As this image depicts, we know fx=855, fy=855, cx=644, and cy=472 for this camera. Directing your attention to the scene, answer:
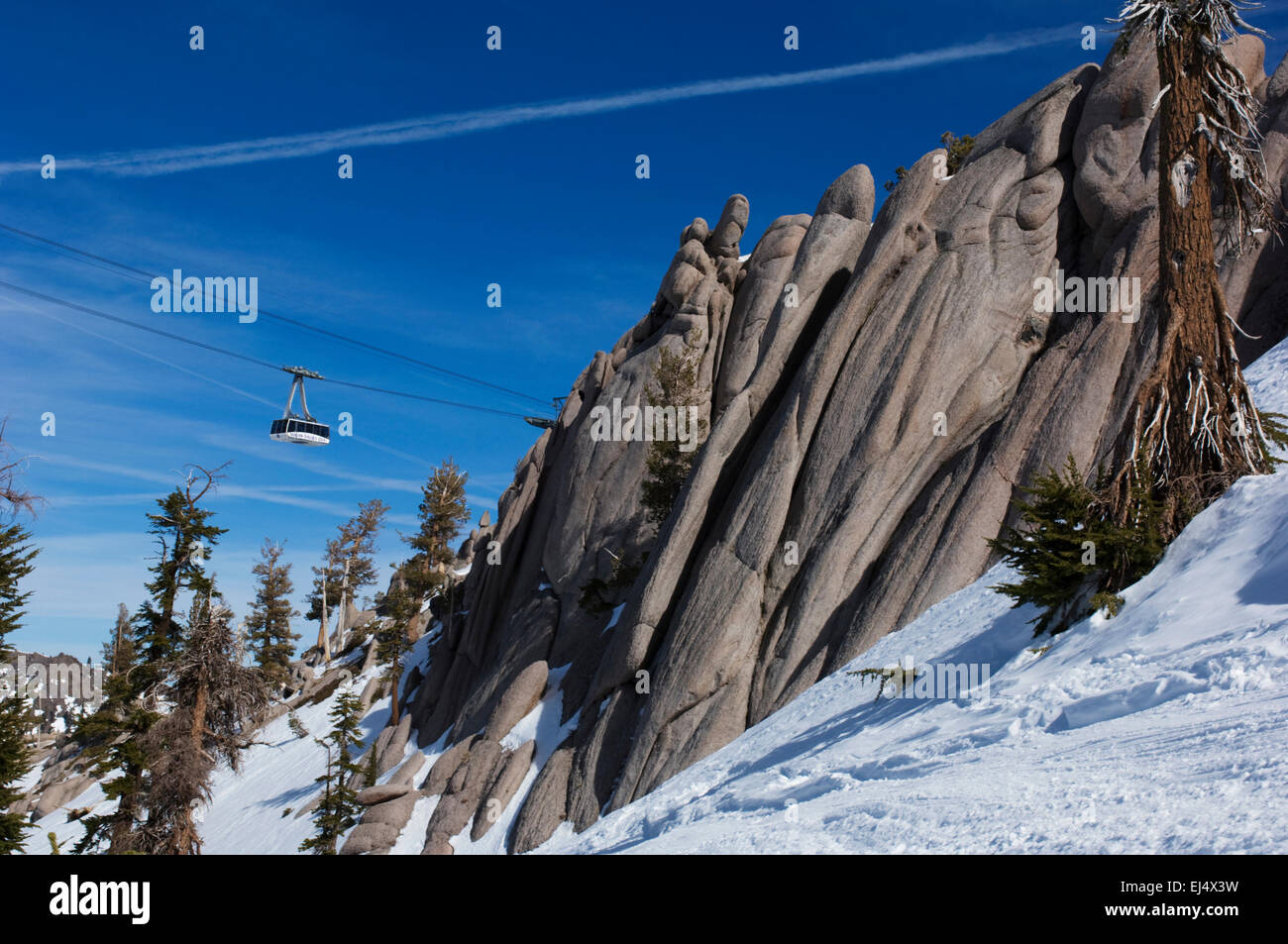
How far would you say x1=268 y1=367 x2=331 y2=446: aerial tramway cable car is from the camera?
27688mm

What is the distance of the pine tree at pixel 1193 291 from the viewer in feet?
37.4

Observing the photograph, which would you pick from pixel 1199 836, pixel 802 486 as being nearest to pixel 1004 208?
pixel 802 486

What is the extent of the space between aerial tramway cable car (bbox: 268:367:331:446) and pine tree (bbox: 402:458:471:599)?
30199mm

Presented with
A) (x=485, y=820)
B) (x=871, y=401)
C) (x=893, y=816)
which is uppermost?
(x=871, y=401)

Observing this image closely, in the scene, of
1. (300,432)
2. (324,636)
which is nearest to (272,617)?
(324,636)

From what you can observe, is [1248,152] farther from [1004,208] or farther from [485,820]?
[485,820]

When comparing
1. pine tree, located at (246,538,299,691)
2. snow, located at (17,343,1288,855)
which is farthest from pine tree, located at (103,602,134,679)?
snow, located at (17,343,1288,855)

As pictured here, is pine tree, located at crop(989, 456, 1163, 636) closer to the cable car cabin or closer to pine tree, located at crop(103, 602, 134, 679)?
the cable car cabin

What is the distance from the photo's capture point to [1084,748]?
746 cm

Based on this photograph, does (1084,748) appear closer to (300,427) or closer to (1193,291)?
(1193,291)

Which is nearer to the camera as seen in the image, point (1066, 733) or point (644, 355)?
point (1066, 733)

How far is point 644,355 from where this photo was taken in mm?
40906

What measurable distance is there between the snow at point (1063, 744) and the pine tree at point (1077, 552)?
0.35 metres
